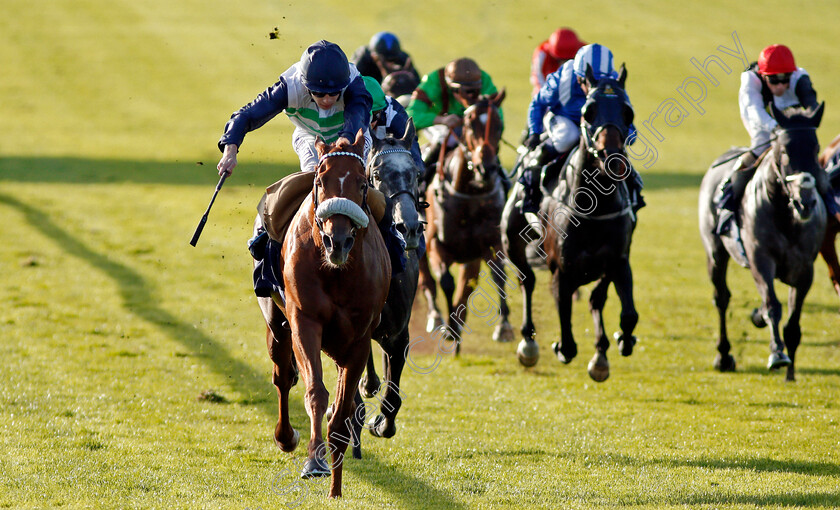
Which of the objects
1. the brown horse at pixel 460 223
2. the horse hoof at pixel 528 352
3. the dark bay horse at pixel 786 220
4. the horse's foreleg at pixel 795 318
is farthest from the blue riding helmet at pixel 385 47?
the horse's foreleg at pixel 795 318

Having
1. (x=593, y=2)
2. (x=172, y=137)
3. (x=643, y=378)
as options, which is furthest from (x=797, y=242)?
(x=593, y=2)

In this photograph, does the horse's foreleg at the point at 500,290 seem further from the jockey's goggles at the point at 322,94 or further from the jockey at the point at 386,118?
the jockey's goggles at the point at 322,94

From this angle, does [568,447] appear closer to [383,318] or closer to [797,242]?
[383,318]

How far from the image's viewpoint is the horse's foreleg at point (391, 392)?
6668 mm

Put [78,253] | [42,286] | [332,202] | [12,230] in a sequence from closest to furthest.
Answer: [332,202]
[42,286]
[78,253]
[12,230]

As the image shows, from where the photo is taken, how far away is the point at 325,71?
18.8ft

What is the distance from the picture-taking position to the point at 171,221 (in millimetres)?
16766

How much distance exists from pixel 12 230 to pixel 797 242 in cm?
1164

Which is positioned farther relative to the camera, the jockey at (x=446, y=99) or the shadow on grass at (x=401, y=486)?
the jockey at (x=446, y=99)

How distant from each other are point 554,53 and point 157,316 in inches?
201

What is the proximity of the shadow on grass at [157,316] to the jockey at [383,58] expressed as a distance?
12.2ft

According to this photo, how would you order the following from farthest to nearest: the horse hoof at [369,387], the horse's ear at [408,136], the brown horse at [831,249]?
the brown horse at [831,249], the horse hoof at [369,387], the horse's ear at [408,136]

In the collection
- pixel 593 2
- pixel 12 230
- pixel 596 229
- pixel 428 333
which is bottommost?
pixel 12 230

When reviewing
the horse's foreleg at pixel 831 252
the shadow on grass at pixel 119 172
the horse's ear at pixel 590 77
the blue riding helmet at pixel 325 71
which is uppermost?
the horse's ear at pixel 590 77
